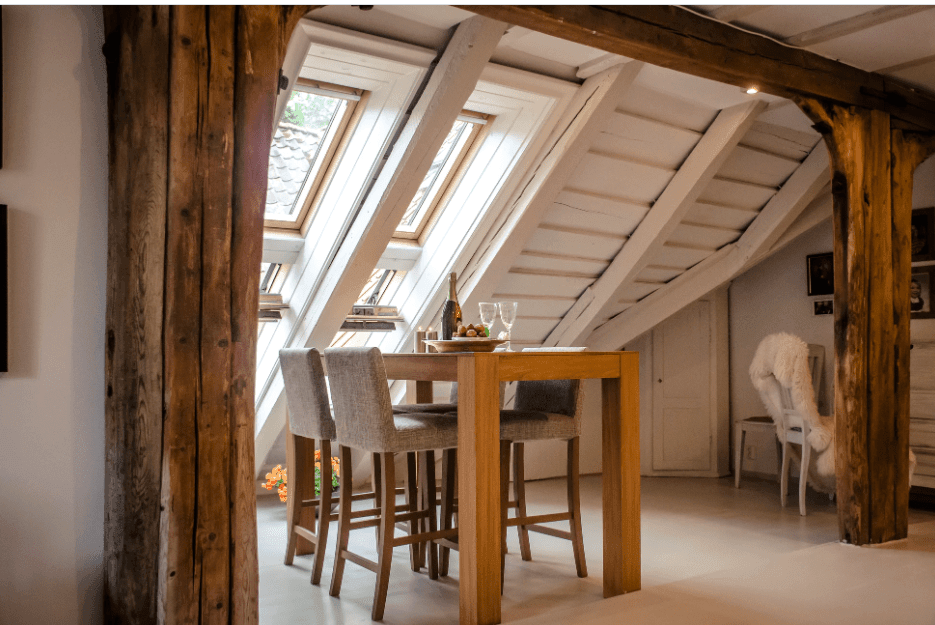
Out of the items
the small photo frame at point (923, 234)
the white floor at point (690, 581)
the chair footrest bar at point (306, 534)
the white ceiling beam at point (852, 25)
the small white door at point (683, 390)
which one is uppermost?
the white ceiling beam at point (852, 25)

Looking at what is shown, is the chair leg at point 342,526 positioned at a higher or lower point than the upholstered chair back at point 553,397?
lower

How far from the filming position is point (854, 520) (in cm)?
375

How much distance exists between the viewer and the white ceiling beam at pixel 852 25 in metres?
3.04

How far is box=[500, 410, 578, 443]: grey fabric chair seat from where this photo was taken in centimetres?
322

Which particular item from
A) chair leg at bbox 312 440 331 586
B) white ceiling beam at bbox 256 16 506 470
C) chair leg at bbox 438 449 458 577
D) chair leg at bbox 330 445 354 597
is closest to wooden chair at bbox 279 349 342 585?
chair leg at bbox 312 440 331 586

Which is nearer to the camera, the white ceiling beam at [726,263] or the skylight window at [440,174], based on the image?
the skylight window at [440,174]

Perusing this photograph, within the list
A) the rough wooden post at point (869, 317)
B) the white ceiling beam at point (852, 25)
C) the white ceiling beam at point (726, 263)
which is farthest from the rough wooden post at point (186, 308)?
the white ceiling beam at point (726, 263)

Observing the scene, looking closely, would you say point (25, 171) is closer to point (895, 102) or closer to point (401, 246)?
point (401, 246)

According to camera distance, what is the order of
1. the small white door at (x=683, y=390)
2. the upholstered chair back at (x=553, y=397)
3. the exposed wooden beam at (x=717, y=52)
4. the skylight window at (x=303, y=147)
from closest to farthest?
the exposed wooden beam at (x=717, y=52) → the upholstered chair back at (x=553, y=397) → the skylight window at (x=303, y=147) → the small white door at (x=683, y=390)

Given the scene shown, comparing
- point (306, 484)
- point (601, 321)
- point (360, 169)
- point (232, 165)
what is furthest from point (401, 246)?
point (232, 165)

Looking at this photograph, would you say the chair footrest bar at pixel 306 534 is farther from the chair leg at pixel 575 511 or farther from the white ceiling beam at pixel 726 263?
the white ceiling beam at pixel 726 263

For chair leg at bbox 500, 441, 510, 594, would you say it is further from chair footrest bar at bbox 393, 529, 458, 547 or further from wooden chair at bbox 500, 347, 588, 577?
chair footrest bar at bbox 393, 529, 458, 547

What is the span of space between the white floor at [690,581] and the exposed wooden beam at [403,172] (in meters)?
1.23

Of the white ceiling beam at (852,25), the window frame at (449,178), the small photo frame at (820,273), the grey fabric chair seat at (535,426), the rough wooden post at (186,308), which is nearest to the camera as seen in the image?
the rough wooden post at (186,308)
